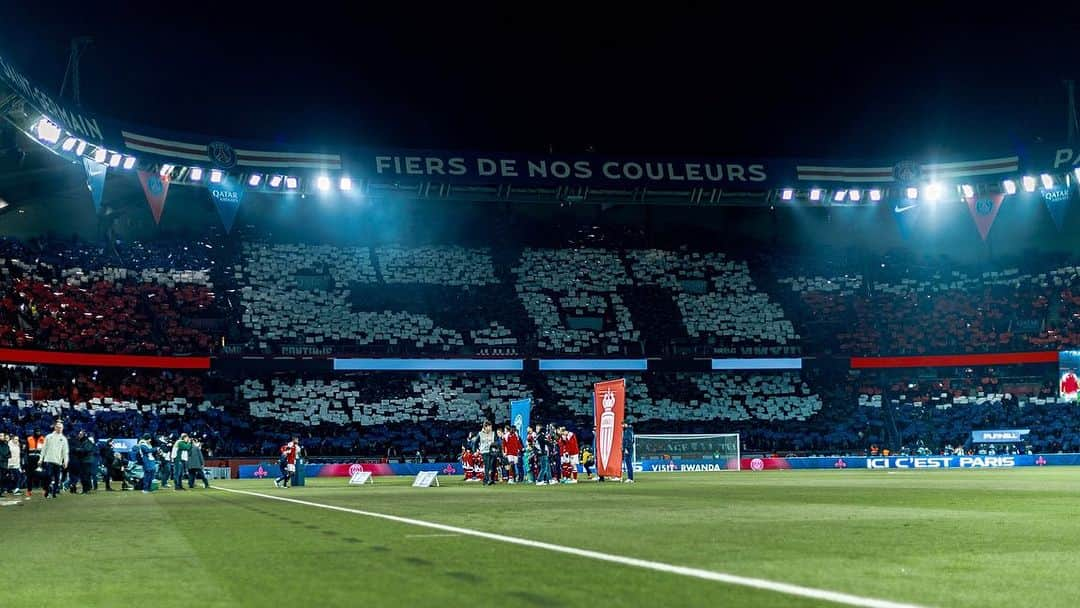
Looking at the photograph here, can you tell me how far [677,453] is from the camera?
4866 cm

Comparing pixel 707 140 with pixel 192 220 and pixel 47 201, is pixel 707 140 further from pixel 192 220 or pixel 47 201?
pixel 47 201

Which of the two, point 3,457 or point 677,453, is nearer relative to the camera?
point 3,457

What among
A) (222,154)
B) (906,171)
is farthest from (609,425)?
(906,171)

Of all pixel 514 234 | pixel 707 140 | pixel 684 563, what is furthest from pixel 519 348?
pixel 684 563

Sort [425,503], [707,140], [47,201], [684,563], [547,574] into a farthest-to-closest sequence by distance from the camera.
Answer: [707,140] < [47,201] < [425,503] < [684,563] < [547,574]

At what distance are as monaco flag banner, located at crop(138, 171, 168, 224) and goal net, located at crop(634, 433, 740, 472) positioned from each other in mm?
24649

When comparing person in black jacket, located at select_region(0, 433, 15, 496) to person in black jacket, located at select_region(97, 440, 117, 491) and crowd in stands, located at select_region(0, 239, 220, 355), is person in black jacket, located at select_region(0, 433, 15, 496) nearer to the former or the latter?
person in black jacket, located at select_region(97, 440, 117, 491)

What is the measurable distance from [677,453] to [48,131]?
29.7 m

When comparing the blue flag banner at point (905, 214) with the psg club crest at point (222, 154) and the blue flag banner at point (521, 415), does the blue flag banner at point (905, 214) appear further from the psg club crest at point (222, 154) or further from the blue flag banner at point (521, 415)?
the psg club crest at point (222, 154)

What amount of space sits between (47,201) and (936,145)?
48.4 m

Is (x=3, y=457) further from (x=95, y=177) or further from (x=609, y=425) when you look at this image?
(x=95, y=177)

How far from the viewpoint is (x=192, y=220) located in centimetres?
6169

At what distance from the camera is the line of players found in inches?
1254

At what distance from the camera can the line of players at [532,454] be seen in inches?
1254
